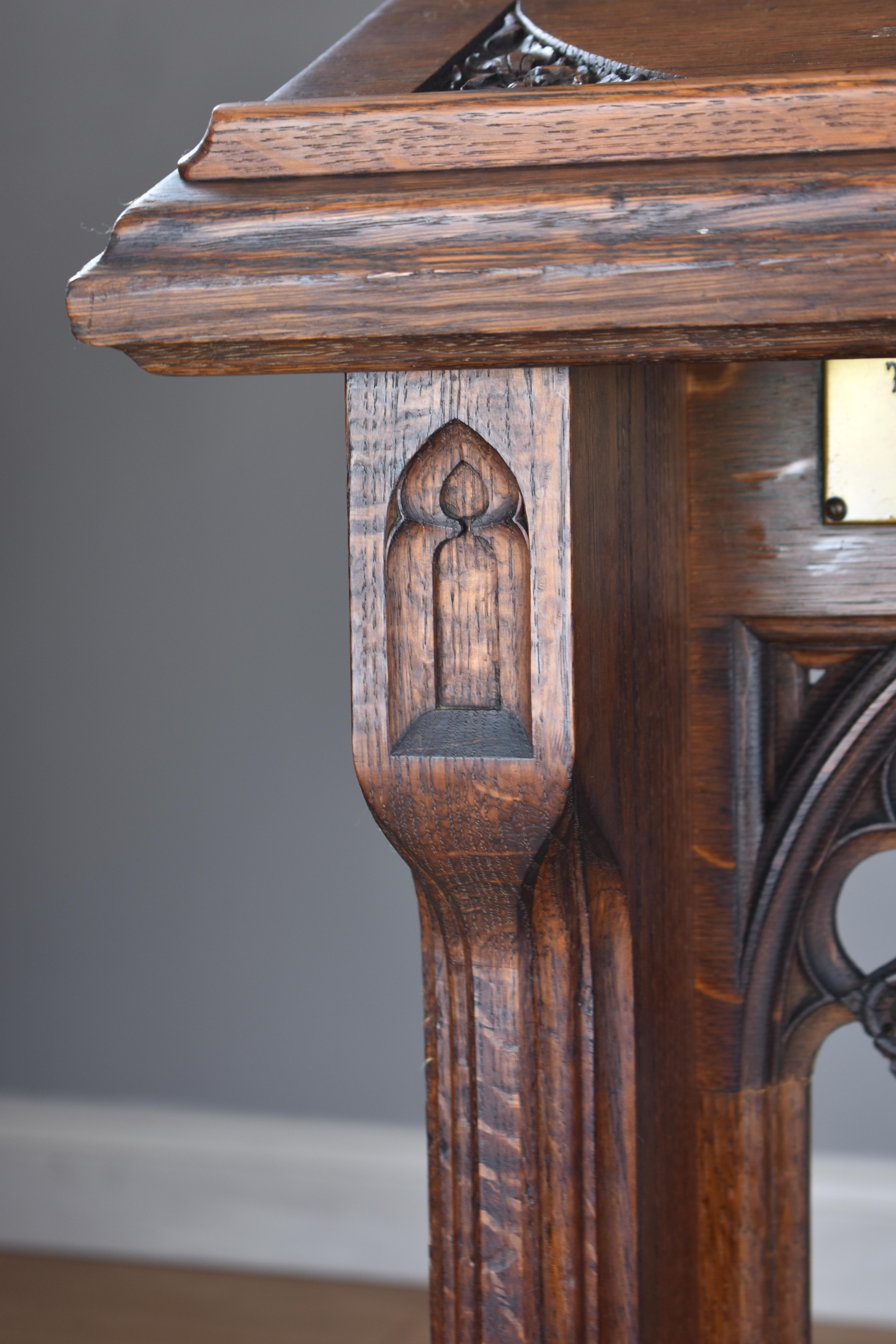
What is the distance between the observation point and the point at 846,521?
16.8 inches

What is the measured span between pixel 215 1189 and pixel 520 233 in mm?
1515

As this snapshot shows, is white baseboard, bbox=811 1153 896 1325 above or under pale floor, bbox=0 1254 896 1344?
above

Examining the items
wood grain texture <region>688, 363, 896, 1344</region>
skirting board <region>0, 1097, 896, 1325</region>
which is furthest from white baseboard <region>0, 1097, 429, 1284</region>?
wood grain texture <region>688, 363, 896, 1344</region>

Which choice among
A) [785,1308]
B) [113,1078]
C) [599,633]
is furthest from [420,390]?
[113,1078]

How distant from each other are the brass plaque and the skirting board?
48.1 inches

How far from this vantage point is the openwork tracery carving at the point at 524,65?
1.13ft

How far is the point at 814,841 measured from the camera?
17.6 inches

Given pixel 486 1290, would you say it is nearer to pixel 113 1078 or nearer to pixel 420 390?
pixel 420 390

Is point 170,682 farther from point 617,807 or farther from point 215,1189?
point 617,807

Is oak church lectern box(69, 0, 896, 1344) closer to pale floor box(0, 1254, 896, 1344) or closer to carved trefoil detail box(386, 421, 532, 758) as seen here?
carved trefoil detail box(386, 421, 532, 758)

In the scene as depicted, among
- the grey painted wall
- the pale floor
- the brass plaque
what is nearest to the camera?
the brass plaque

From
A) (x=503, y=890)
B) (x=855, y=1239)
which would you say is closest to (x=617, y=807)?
(x=503, y=890)

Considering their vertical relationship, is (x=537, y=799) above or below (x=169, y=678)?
above

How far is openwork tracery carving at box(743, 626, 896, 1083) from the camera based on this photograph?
44 cm
